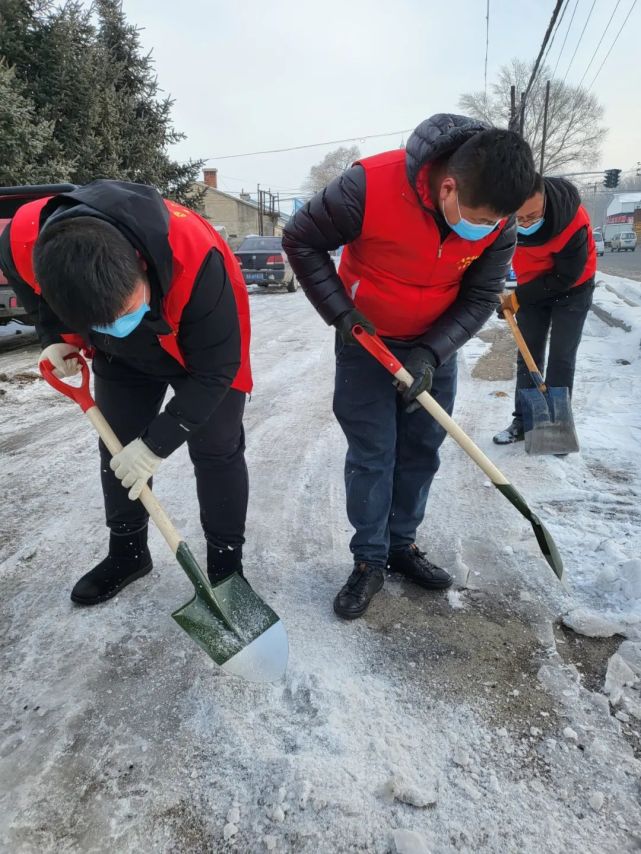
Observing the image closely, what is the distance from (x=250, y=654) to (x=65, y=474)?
6.62ft

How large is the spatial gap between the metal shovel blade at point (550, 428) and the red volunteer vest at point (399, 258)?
5.24 ft

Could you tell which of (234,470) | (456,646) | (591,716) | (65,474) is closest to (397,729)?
(456,646)

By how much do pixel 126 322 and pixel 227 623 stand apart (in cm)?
94

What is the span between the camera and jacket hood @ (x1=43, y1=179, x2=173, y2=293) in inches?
57.1

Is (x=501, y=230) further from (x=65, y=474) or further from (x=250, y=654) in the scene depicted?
(x=65, y=474)

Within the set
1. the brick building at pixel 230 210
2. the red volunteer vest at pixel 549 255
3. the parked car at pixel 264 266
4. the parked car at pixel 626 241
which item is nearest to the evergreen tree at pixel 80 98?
the parked car at pixel 264 266

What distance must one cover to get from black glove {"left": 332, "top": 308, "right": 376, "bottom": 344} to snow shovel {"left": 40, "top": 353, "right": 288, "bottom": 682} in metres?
0.85

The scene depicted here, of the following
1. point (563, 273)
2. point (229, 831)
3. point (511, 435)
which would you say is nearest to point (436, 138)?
point (229, 831)

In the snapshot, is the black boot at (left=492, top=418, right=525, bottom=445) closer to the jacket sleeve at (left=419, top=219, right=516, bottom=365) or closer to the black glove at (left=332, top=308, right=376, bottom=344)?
the jacket sleeve at (left=419, top=219, right=516, bottom=365)

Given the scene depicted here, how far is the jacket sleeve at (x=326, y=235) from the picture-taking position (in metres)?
1.90

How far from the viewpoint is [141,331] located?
176cm

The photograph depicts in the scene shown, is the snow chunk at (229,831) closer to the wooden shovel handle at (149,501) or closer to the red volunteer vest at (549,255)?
the wooden shovel handle at (149,501)

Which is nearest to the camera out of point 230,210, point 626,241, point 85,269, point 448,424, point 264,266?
point 85,269

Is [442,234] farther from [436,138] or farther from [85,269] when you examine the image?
[85,269]
